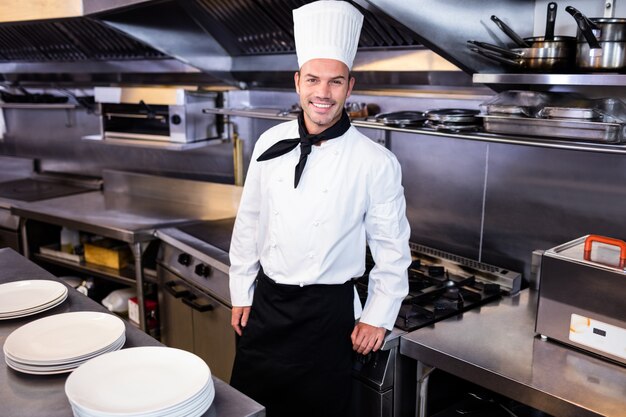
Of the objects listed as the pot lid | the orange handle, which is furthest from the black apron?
the orange handle

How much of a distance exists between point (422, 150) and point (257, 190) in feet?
3.04

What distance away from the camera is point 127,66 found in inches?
161

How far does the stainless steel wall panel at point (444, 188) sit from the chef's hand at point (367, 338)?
849mm

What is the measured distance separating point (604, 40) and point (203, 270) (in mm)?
1806

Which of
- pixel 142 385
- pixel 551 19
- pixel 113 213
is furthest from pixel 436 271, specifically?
pixel 113 213

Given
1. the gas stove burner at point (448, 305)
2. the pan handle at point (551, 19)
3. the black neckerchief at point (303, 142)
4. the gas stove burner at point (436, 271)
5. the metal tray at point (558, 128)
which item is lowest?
the gas stove burner at point (448, 305)

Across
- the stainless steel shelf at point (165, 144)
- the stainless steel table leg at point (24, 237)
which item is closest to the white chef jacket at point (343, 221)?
the stainless steel shelf at point (165, 144)

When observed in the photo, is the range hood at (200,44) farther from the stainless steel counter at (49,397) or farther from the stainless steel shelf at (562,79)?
the stainless steel counter at (49,397)

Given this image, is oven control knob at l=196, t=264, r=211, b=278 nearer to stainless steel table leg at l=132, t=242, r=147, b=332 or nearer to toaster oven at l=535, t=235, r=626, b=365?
stainless steel table leg at l=132, t=242, r=147, b=332

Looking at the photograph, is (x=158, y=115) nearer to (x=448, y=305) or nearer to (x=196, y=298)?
(x=196, y=298)

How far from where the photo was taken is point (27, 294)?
1841mm

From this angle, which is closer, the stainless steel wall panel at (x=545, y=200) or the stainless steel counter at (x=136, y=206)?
the stainless steel wall panel at (x=545, y=200)

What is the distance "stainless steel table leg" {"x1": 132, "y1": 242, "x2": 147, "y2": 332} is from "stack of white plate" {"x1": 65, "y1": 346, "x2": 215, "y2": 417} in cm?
181

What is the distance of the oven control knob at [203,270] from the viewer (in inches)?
107
